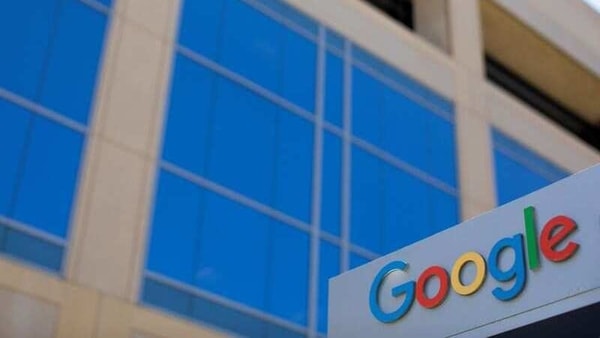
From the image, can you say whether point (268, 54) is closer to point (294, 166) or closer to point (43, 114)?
point (294, 166)

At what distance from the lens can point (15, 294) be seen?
674 inches

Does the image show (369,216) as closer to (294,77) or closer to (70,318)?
(294,77)

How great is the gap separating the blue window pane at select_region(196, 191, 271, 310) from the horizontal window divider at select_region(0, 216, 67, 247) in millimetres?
2941

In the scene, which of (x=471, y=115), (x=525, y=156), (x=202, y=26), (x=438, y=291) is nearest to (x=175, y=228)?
→ (x=202, y=26)

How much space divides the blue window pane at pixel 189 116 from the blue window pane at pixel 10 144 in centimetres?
309

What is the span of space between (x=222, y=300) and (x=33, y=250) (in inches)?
157

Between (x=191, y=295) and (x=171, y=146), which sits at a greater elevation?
(x=171, y=146)

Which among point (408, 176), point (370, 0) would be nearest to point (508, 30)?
point (370, 0)

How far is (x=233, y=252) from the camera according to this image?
68.1ft

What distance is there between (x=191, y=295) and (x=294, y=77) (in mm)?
7009

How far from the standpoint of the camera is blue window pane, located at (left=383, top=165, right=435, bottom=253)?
80.4 ft

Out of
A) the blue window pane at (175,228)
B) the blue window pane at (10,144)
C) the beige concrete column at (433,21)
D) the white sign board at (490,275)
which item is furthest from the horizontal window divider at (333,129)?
the white sign board at (490,275)

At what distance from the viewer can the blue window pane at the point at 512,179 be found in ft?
95.0

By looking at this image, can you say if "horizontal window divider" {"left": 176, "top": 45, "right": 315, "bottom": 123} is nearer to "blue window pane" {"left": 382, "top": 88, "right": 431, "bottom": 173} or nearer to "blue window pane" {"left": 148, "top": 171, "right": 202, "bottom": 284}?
"blue window pane" {"left": 382, "top": 88, "right": 431, "bottom": 173}
